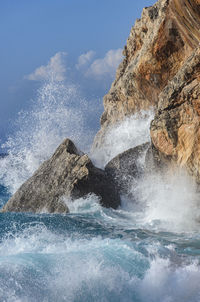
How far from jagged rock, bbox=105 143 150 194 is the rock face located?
10.8 feet

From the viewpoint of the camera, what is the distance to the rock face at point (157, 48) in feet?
41.0

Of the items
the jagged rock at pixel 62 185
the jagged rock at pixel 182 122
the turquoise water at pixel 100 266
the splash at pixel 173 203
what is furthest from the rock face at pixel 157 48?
the turquoise water at pixel 100 266

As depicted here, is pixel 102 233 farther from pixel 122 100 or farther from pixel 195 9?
pixel 122 100

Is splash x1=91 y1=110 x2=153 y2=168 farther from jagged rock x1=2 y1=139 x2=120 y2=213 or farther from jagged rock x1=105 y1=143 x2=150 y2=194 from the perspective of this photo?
jagged rock x1=2 y1=139 x2=120 y2=213

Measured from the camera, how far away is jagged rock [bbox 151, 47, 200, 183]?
353 inches

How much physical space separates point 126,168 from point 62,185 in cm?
237

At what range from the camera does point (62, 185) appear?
11.4 meters

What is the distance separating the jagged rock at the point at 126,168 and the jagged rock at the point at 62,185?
0.34m

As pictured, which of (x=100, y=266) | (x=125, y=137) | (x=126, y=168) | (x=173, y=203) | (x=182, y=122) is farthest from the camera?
(x=125, y=137)

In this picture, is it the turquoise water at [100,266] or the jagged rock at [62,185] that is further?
the jagged rock at [62,185]

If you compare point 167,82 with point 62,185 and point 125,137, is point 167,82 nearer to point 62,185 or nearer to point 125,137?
point 125,137

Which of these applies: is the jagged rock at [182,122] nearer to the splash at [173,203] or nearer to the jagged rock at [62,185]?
the splash at [173,203]

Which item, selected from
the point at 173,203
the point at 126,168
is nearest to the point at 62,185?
the point at 126,168

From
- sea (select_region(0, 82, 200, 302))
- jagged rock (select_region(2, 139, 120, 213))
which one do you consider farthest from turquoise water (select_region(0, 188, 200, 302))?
jagged rock (select_region(2, 139, 120, 213))
